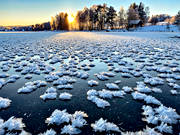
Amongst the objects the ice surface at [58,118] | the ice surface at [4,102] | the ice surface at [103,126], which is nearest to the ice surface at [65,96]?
the ice surface at [58,118]

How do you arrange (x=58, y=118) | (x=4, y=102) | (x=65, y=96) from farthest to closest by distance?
(x=65, y=96), (x=4, y=102), (x=58, y=118)

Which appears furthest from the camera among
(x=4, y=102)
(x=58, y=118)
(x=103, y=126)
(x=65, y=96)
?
(x=65, y=96)

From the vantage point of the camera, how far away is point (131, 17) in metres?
60.2

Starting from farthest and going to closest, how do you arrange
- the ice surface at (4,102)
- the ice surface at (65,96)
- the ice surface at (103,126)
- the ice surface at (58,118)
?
the ice surface at (65,96)
the ice surface at (4,102)
the ice surface at (58,118)
the ice surface at (103,126)

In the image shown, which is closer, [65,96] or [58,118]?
[58,118]

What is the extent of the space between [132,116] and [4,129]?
2559 millimetres

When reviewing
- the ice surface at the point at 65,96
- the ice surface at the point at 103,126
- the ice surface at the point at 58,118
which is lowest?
the ice surface at the point at 103,126

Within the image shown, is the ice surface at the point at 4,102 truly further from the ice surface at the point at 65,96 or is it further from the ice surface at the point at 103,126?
the ice surface at the point at 103,126

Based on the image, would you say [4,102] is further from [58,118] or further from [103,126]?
[103,126]

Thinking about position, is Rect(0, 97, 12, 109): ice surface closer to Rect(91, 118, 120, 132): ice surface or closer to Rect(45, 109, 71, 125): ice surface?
Rect(45, 109, 71, 125): ice surface

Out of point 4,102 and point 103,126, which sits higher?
point 4,102

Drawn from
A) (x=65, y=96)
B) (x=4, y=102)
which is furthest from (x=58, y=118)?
(x=4, y=102)

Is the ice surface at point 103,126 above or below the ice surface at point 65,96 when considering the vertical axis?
below

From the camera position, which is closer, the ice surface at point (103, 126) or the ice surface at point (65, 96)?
the ice surface at point (103, 126)
